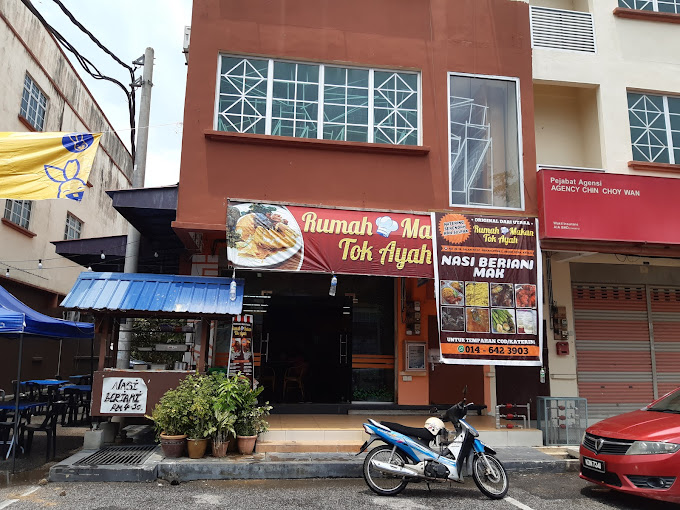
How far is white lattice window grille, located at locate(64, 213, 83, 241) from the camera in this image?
18141 millimetres

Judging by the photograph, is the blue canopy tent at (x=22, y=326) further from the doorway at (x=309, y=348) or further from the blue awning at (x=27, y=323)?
the doorway at (x=309, y=348)

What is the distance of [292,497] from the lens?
6602 mm

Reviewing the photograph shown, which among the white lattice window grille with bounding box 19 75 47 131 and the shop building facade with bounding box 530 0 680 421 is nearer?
the shop building facade with bounding box 530 0 680 421

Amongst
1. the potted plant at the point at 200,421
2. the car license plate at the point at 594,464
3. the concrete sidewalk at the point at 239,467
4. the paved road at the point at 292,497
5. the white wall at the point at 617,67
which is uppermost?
the white wall at the point at 617,67

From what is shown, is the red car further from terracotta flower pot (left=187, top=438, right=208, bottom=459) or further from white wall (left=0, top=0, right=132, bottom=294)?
white wall (left=0, top=0, right=132, bottom=294)

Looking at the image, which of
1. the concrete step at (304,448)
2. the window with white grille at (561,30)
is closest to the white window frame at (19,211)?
the concrete step at (304,448)

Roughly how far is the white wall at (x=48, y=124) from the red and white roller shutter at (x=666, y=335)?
15.8 meters

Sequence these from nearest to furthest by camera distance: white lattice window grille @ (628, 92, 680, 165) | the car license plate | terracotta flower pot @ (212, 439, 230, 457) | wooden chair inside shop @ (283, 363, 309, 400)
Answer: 1. the car license plate
2. terracotta flower pot @ (212, 439, 230, 457)
3. white lattice window grille @ (628, 92, 680, 165)
4. wooden chair inside shop @ (283, 363, 309, 400)

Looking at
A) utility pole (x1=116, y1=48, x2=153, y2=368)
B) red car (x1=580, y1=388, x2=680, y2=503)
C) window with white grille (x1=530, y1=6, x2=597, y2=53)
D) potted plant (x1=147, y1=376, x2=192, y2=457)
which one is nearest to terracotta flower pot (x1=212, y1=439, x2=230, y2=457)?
potted plant (x1=147, y1=376, x2=192, y2=457)

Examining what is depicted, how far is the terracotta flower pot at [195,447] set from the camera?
7.72 meters

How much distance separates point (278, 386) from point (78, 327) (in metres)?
4.41

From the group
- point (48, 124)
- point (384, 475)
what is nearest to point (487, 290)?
point (384, 475)

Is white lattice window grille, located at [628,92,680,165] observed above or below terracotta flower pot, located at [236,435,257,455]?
above

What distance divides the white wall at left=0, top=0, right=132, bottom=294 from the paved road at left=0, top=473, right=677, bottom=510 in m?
9.16
